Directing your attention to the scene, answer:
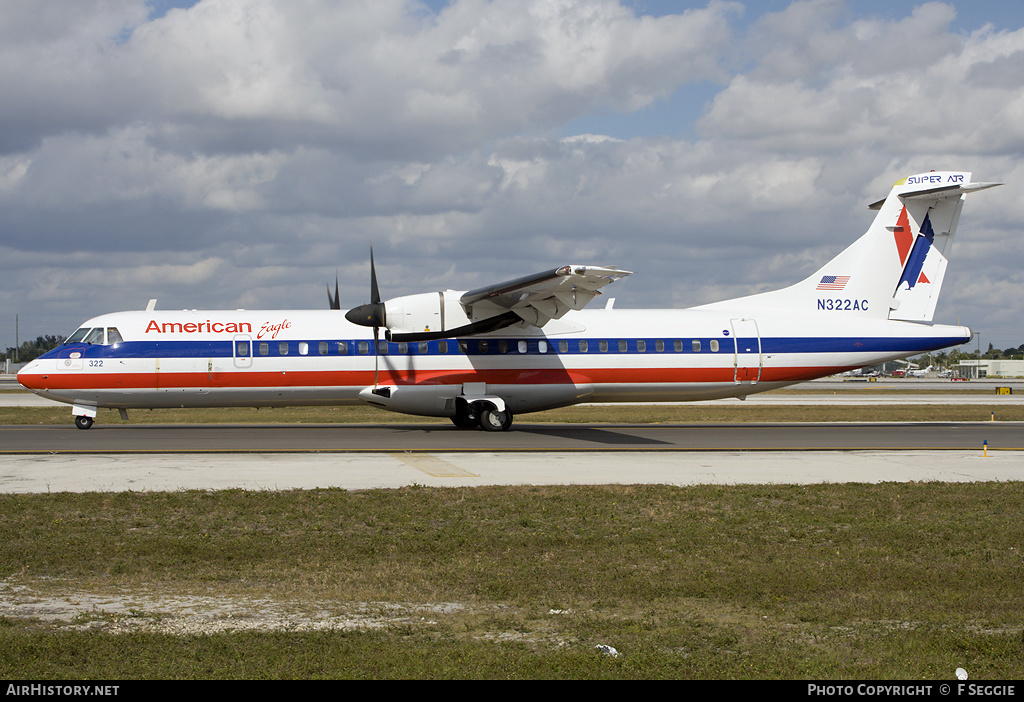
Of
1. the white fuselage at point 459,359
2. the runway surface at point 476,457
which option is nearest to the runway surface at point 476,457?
the runway surface at point 476,457

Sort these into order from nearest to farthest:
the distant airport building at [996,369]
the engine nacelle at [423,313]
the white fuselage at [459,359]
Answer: the engine nacelle at [423,313], the white fuselage at [459,359], the distant airport building at [996,369]

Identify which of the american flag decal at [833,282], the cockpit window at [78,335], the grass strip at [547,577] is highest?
the american flag decal at [833,282]

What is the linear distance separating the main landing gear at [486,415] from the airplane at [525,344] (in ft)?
0.14

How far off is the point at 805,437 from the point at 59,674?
66.9 ft

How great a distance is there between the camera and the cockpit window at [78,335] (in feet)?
77.2

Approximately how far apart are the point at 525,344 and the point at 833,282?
34.3ft

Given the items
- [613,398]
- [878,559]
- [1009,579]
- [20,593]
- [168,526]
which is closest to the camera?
[20,593]

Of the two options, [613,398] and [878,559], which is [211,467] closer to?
[878,559]

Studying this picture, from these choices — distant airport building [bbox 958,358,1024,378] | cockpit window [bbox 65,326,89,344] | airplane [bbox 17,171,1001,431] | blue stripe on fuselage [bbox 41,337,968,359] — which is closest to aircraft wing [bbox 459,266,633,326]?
airplane [bbox 17,171,1001,431]

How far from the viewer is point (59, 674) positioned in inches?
216

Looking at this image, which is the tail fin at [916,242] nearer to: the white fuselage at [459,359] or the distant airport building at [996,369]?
the white fuselage at [459,359]

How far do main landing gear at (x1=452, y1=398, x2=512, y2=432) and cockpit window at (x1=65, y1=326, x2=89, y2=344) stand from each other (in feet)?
35.5

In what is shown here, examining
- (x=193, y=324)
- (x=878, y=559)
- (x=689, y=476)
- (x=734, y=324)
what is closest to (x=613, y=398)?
(x=734, y=324)

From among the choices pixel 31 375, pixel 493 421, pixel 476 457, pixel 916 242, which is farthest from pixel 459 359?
pixel 916 242
